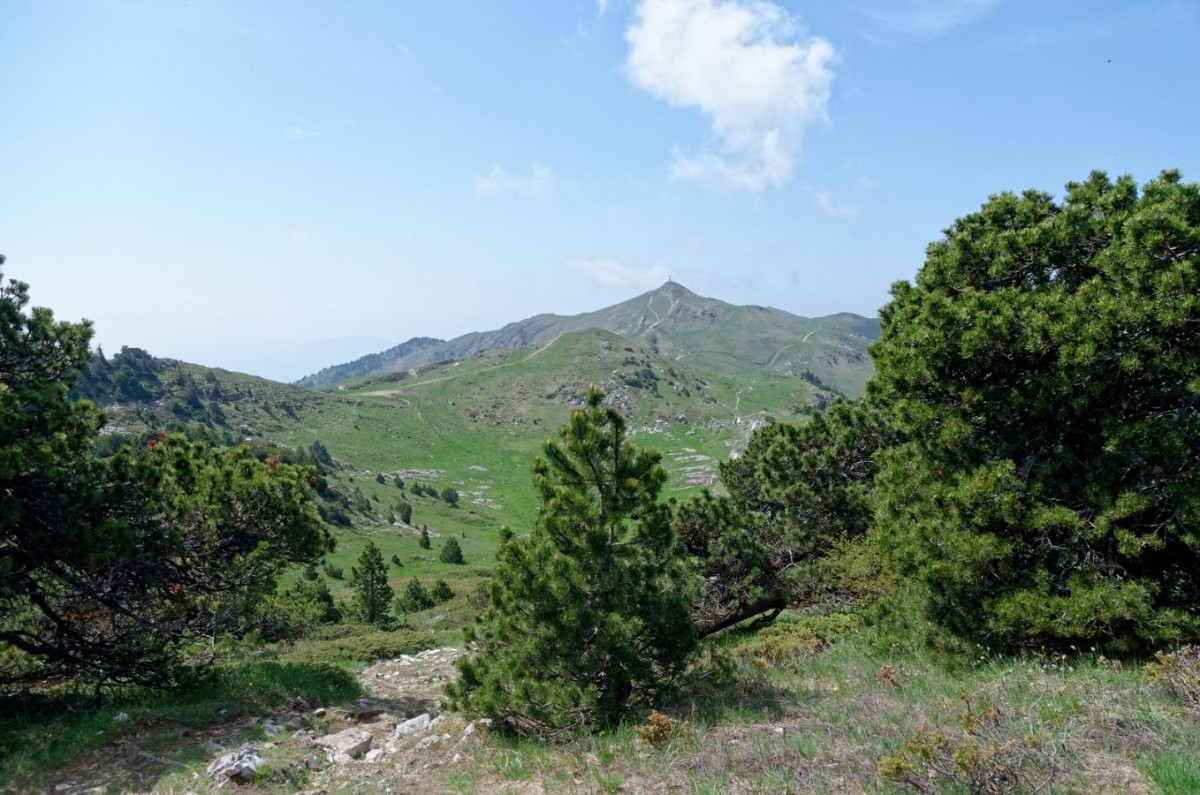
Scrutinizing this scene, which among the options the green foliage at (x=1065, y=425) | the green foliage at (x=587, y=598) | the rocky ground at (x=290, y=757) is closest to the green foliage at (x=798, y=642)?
the green foliage at (x=1065, y=425)

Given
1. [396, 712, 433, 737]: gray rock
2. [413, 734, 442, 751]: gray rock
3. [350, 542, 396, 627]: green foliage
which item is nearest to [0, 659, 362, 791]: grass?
[396, 712, 433, 737]: gray rock

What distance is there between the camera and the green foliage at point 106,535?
34.5 ft

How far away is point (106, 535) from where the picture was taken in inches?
424

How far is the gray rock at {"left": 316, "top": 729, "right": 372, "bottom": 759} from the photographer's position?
9133 mm

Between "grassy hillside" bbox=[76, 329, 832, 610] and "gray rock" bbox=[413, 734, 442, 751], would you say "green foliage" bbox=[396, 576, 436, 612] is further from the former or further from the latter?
"gray rock" bbox=[413, 734, 442, 751]

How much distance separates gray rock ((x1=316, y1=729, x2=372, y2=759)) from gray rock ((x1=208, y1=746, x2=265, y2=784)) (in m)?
1.12

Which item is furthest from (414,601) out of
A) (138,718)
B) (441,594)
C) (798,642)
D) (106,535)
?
(798,642)

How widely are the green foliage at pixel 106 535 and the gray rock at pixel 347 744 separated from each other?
189 inches

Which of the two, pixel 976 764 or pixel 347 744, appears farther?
pixel 347 744

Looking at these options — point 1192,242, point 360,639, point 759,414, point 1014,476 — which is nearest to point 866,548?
point 1014,476

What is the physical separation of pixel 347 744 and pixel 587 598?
4332 mm

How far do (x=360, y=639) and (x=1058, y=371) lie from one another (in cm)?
2301

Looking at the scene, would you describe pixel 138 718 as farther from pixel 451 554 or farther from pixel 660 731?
pixel 451 554

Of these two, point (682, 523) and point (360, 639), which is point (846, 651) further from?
point (360, 639)
